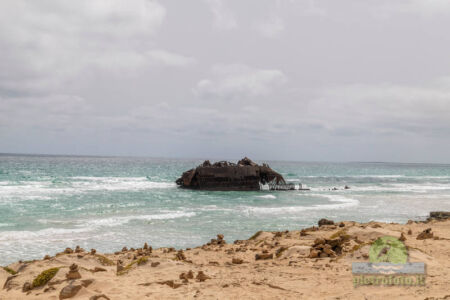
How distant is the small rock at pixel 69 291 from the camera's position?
5.66 meters

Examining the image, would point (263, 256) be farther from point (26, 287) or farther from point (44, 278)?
point (26, 287)

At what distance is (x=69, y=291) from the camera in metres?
5.69

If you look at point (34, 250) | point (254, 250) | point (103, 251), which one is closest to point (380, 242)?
point (254, 250)

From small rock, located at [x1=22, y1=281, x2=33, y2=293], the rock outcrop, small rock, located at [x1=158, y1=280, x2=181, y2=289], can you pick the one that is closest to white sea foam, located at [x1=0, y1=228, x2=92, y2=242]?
small rock, located at [x1=22, y1=281, x2=33, y2=293]

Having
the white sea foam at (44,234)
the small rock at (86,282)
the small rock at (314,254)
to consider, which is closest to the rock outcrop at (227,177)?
the white sea foam at (44,234)

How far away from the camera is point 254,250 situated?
9.91 metres

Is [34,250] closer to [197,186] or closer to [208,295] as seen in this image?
[208,295]

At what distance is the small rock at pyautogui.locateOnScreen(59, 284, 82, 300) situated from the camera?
5660 mm

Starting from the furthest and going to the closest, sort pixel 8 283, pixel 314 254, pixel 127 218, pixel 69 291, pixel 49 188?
pixel 49 188 → pixel 127 218 → pixel 314 254 → pixel 8 283 → pixel 69 291

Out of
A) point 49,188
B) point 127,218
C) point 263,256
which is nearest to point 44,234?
point 127,218

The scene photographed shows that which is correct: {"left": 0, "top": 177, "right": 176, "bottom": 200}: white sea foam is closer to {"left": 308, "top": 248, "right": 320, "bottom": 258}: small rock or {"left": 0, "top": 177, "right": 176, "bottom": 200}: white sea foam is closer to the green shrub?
the green shrub

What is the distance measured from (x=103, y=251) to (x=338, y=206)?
18.7 meters

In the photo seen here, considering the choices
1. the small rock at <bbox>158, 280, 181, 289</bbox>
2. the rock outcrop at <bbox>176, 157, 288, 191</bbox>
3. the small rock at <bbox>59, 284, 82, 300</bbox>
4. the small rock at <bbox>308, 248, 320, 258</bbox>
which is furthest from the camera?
the rock outcrop at <bbox>176, 157, 288, 191</bbox>

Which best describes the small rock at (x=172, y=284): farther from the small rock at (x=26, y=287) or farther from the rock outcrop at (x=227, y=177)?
the rock outcrop at (x=227, y=177)
